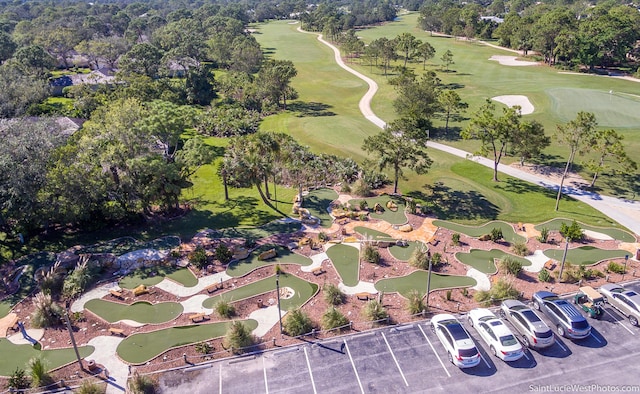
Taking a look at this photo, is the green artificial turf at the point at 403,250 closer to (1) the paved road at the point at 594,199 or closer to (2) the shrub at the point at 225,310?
(2) the shrub at the point at 225,310

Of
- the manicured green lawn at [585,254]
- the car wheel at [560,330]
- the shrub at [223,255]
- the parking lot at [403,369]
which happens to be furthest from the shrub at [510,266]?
the shrub at [223,255]

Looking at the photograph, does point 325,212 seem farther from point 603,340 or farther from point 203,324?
point 603,340

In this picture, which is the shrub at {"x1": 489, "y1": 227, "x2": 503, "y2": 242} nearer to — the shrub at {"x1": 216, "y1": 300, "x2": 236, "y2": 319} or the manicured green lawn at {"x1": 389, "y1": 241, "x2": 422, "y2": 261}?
the manicured green lawn at {"x1": 389, "y1": 241, "x2": 422, "y2": 261}

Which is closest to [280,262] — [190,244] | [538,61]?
[190,244]

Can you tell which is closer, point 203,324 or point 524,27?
point 203,324

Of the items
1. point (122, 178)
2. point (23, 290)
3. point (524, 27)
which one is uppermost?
point (524, 27)

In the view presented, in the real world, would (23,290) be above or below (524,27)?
below

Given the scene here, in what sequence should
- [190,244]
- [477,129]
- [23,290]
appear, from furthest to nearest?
[477,129] < [190,244] < [23,290]

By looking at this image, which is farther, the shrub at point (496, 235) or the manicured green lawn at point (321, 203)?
the manicured green lawn at point (321, 203)
